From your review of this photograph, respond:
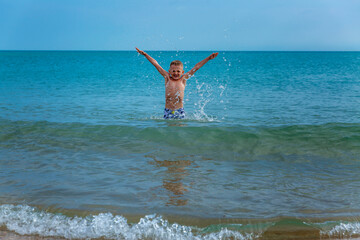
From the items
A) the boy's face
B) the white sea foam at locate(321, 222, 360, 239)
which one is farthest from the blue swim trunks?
the white sea foam at locate(321, 222, 360, 239)

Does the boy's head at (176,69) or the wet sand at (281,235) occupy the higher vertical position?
the boy's head at (176,69)

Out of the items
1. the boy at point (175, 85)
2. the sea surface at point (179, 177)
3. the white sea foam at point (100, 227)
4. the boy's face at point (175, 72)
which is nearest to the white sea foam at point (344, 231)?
the sea surface at point (179, 177)

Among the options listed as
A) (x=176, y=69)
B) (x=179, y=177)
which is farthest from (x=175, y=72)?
(x=179, y=177)

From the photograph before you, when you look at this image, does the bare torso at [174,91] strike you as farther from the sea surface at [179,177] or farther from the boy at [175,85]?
the sea surface at [179,177]

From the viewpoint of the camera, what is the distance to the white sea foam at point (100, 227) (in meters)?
3.95

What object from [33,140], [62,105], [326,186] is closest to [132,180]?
[326,186]

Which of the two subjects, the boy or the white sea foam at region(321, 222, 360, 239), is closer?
the white sea foam at region(321, 222, 360, 239)

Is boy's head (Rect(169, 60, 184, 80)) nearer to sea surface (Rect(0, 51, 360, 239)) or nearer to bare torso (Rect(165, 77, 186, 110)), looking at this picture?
bare torso (Rect(165, 77, 186, 110))

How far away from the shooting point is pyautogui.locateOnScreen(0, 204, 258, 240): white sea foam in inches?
155

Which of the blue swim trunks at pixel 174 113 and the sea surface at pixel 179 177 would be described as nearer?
the sea surface at pixel 179 177

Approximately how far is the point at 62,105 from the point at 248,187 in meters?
10.9

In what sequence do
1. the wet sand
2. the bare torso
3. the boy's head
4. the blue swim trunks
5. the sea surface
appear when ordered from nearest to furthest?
the wet sand
the sea surface
the boy's head
the bare torso
the blue swim trunks

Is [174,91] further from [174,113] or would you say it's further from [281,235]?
[281,235]

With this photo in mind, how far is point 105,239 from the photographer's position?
3.93 m
